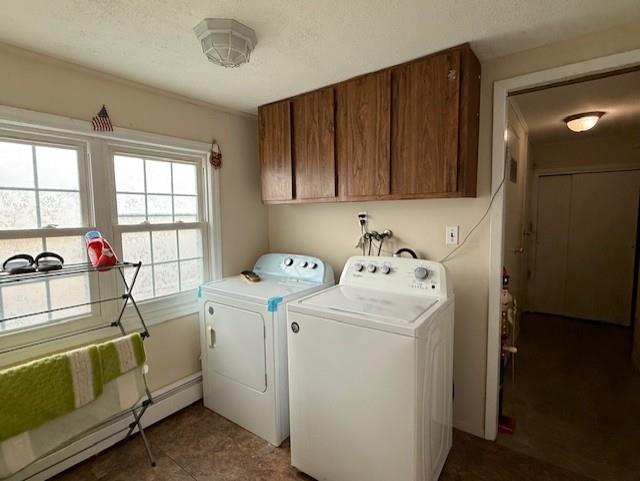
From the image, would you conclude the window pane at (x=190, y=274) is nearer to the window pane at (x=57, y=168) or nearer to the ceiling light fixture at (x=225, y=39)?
the window pane at (x=57, y=168)

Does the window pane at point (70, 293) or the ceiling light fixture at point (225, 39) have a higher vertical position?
the ceiling light fixture at point (225, 39)

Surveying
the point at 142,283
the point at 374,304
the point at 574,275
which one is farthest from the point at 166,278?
the point at 574,275

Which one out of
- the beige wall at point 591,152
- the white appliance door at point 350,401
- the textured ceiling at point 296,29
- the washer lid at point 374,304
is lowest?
the white appliance door at point 350,401

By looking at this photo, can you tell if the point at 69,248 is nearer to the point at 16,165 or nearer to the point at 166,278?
the point at 16,165

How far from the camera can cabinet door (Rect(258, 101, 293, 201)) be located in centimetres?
244

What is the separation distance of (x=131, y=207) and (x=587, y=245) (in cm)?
500

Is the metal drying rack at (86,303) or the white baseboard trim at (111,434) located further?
the white baseboard trim at (111,434)

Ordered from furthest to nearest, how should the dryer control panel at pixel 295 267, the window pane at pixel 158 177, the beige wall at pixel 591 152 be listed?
the beige wall at pixel 591 152
the dryer control panel at pixel 295 267
the window pane at pixel 158 177

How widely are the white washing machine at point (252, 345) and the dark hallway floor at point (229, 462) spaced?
146 millimetres

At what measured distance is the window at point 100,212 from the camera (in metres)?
1.73

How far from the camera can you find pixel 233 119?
2701mm

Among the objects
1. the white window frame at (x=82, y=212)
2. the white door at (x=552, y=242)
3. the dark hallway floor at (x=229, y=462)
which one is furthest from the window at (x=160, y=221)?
the white door at (x=552, y=242)

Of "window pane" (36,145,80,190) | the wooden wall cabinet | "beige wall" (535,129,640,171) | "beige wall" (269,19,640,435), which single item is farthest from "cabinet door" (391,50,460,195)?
"beige wall" (535,129,640,171)

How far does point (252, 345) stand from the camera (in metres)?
2.08
